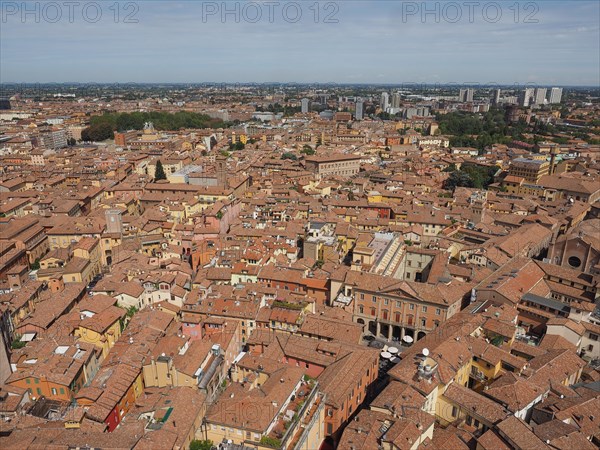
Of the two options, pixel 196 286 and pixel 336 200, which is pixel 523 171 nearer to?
pixel 336 200

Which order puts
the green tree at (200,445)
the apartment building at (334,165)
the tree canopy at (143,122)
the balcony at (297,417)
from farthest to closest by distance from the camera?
the tree canopy at (143,122)
the apartment building at (334,165)
the green tree at (200,445)
the balcony at (297,417)

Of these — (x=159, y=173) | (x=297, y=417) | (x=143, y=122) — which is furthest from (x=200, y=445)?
(x=143, y=122)

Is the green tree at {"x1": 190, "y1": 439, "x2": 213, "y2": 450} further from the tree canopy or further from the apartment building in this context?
the tree canopy

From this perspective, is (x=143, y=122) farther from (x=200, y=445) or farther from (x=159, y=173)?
(x=200, y=445)

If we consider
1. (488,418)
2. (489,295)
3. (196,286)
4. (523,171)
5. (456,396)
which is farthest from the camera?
(523,171)

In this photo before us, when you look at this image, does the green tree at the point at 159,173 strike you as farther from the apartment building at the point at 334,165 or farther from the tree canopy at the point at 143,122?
the tree canopy at the point at 143,122

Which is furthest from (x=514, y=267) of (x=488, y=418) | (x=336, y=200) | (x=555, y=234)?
(x=336, y=200)

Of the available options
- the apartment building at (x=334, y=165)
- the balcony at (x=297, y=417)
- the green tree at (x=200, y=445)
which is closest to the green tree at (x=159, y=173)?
the apartment building at (x=334, y=165)

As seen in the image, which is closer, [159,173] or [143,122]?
[159,173]
